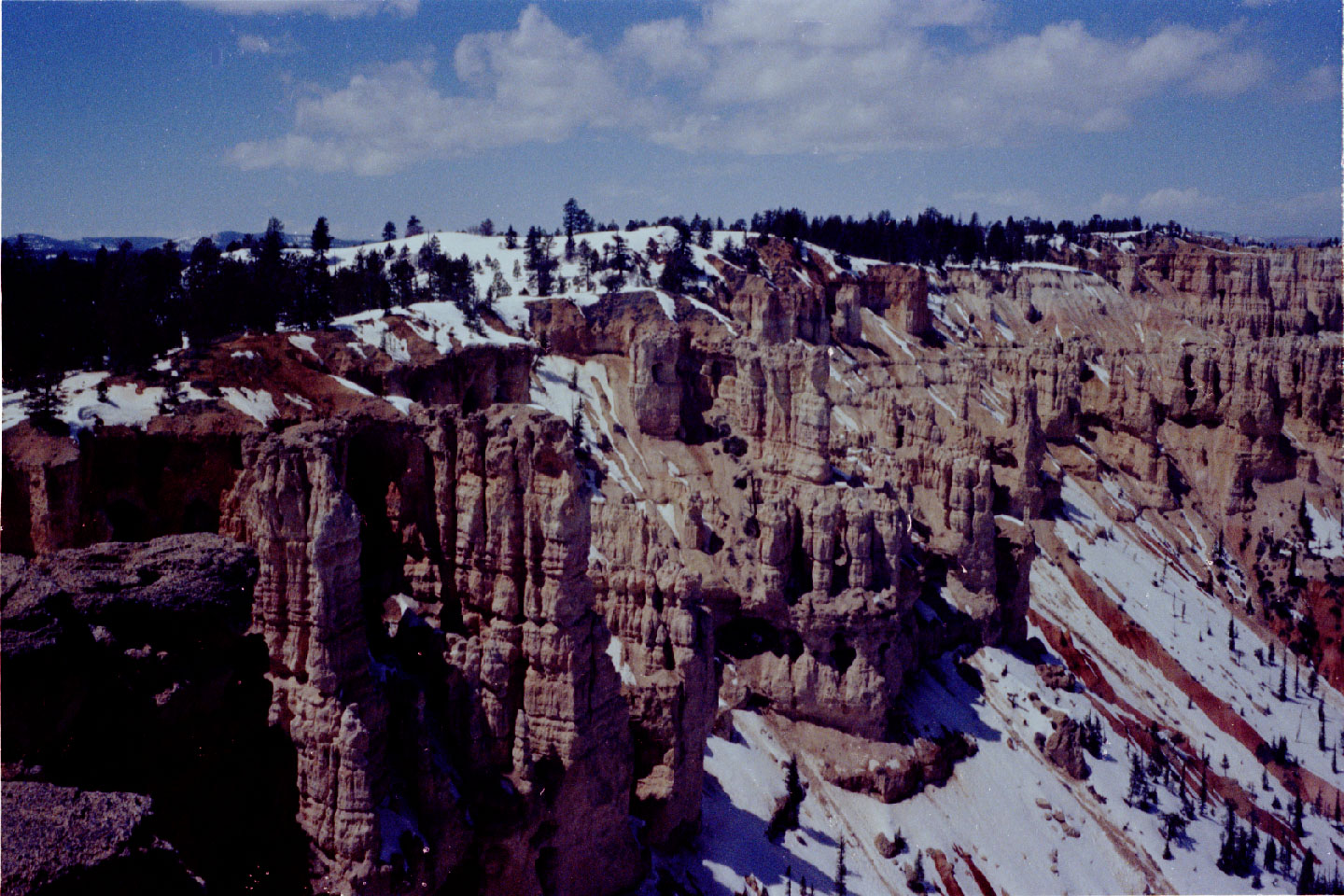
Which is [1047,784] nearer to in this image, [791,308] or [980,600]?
[980,600]

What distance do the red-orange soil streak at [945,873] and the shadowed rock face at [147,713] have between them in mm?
20561

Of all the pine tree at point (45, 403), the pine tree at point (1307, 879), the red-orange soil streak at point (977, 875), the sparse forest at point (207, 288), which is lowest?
the pine tree at point (1307, 879)

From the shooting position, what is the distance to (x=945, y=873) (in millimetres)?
29281

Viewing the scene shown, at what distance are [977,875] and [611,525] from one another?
51.4ft

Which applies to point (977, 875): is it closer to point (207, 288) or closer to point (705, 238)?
point (207, 288)

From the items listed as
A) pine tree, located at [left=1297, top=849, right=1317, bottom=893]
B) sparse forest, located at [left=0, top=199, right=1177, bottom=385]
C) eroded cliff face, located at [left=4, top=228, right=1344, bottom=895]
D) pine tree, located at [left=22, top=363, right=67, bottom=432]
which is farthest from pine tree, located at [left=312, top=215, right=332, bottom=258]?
pine tree, located at [left=1297, top=849, right=1317, bottom=893]

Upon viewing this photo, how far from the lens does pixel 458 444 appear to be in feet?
65.2

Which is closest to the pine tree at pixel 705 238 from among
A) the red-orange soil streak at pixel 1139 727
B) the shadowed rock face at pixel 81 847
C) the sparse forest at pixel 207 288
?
the sparse forest at pixel 207 288

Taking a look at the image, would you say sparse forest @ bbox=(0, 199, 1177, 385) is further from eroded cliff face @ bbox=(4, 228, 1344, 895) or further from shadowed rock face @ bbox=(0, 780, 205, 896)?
shadowed rock face @ bbox=(0, 780, 205, 896)

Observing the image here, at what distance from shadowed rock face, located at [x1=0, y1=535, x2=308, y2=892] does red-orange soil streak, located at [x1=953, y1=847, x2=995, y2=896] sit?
71.7 feet

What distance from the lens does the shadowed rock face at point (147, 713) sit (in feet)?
34.6

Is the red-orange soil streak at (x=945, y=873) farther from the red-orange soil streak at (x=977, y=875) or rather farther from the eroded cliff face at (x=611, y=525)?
the eroded cliff face at (x=611, y=525)

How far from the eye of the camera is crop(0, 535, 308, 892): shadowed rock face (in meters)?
10.6

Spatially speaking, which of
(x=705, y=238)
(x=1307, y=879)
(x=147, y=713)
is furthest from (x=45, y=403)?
(x=705, y=238)
